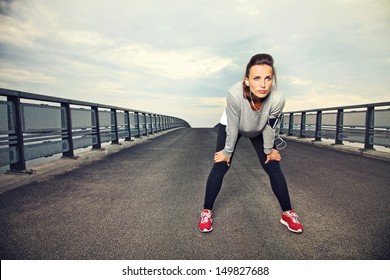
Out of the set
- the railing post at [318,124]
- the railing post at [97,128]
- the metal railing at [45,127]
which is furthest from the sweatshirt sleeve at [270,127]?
the railing post at [318,124]

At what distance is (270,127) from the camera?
2441 millimetres

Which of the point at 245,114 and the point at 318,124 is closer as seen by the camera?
the point at 245,114

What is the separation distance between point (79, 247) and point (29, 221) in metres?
0.98

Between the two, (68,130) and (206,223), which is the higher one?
(68,130)

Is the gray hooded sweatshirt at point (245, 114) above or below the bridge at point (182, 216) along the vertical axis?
above

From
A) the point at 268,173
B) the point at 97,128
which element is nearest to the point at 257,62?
the point at 268,173

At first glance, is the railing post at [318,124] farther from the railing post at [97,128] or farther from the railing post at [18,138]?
the railing post at [18,138]

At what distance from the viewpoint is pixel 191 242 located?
2.16 metres

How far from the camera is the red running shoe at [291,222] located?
2347 millimetres

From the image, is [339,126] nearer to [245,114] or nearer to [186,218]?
[245,114]

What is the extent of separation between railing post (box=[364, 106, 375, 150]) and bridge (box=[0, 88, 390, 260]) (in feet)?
10.8

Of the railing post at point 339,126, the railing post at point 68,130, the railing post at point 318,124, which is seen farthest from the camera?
the railing post at point 318,124

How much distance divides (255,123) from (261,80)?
408mm
